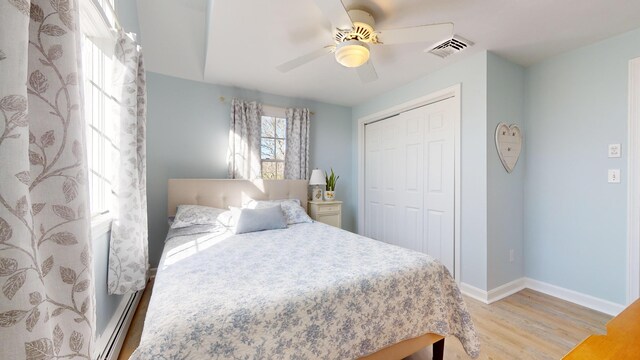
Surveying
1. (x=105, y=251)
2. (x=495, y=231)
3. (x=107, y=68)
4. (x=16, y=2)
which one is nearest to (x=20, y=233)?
(x=16, y=2)

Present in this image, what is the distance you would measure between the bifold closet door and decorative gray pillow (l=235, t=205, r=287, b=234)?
167 cm

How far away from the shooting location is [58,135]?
2.15 ft

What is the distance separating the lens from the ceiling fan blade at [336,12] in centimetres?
148

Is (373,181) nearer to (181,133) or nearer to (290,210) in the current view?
(290,210)

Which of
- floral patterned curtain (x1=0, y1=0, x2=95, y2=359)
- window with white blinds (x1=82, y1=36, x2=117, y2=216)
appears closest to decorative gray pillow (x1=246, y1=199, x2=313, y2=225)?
window with white blinds (x1=82, y1=36, x2=117, y2=216)

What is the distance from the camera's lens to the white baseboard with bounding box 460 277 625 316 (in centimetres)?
222

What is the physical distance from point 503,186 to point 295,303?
2.46m

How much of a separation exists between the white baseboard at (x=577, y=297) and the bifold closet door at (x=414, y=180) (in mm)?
846

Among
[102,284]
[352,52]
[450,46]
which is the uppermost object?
[450,46]

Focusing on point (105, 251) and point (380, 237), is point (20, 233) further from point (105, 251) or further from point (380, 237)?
point (380, 237)

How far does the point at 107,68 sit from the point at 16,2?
1717mm

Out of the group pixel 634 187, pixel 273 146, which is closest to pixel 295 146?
pixel 273 146

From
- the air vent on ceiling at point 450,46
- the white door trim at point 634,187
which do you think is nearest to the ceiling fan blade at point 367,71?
the air vent on ceiling at point 450,46

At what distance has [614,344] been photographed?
0.56 metres
